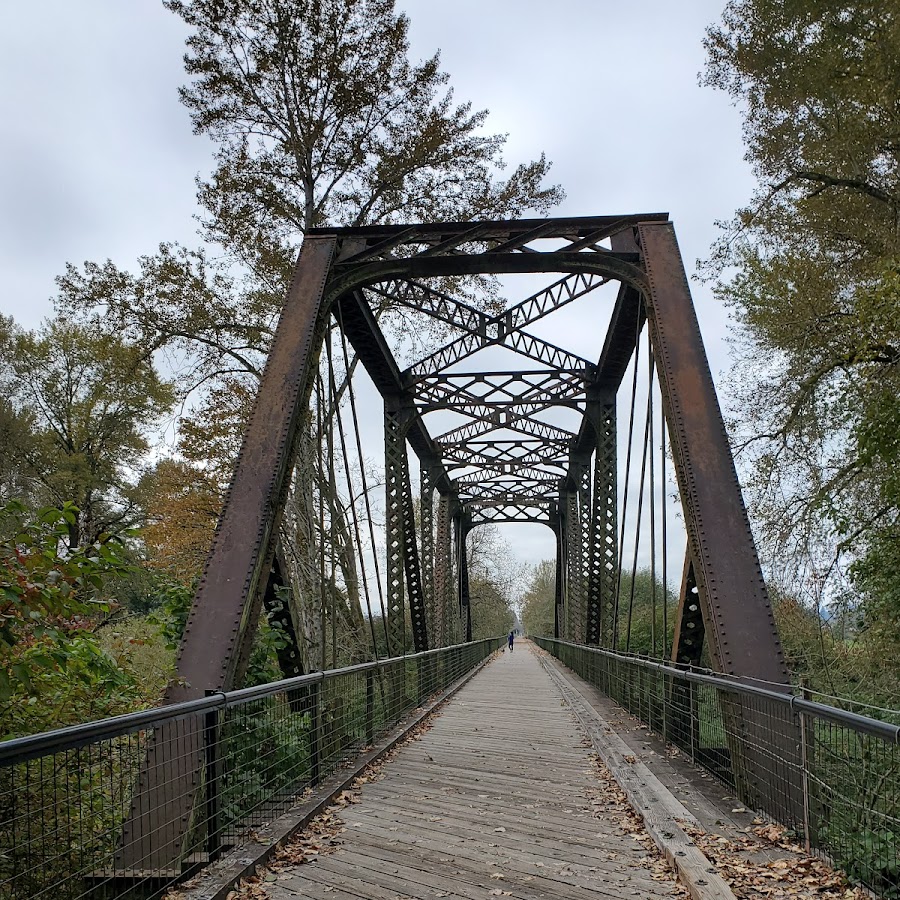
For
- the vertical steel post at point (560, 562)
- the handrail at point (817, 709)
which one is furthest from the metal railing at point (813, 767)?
the vertical steel post at point (560, 562)

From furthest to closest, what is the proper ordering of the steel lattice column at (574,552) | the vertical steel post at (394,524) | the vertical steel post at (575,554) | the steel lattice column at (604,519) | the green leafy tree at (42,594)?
the steel lattice column at (574,552) → the vertical steel post at (575,554) → the steel lattice column at (604,519) → the vertical steel post at (394,524) → the green leafy tree at (42,594)

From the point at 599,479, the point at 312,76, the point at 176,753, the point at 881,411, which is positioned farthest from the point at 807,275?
the point at 176,753

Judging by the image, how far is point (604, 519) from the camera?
16047mm

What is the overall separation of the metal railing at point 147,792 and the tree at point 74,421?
709 inches

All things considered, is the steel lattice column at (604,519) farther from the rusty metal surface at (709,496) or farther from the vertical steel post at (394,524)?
the rusty metal surface at (709,496)

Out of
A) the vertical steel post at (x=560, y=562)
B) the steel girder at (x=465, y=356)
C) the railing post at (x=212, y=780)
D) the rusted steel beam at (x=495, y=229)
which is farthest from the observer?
the vertical steel post at (x=560, y=562)

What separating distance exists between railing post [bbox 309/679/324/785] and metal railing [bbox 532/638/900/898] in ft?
8.44

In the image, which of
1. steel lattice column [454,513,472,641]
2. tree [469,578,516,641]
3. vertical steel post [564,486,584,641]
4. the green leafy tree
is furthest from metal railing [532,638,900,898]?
tree [469,578,516,641]

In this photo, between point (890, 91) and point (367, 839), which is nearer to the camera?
point (367, 839)

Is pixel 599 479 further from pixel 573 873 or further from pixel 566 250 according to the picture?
pixel 573 873

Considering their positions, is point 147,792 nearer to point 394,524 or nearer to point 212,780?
point 212,780

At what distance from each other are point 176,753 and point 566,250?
6.11m

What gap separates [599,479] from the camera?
16.4m

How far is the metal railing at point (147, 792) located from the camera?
9.91 ft
